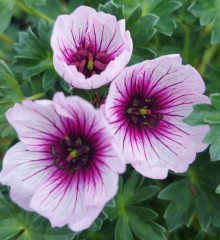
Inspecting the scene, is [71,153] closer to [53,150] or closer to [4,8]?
[53,150]

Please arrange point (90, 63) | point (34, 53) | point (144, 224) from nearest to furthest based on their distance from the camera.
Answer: point (90, 63) < point (144, 224) < point (34, 53)

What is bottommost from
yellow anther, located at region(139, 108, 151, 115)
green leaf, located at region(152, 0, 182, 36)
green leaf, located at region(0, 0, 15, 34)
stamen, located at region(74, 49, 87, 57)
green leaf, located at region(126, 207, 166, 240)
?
green leaf, located at region(126, 207, 166, 240)

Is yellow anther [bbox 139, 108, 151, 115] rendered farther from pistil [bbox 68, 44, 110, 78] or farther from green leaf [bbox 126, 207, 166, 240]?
A: green leaf [bbox 126, 207, 166, 240]

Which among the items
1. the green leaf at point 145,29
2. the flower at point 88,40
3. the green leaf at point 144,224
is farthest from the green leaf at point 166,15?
the green leaf at point 144,224

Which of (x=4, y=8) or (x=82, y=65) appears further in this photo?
(x=4, y=8)

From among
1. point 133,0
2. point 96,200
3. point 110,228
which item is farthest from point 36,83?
point 96,200

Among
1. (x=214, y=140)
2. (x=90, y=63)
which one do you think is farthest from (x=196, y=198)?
(x=90, y=63)

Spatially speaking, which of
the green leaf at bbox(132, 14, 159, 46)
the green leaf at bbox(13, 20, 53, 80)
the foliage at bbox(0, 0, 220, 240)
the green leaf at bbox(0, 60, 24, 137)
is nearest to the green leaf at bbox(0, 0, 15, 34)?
the foliage at bbox(0, 0, 220, 240)

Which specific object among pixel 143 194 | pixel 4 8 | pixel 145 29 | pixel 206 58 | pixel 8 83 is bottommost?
pixel 143 194
